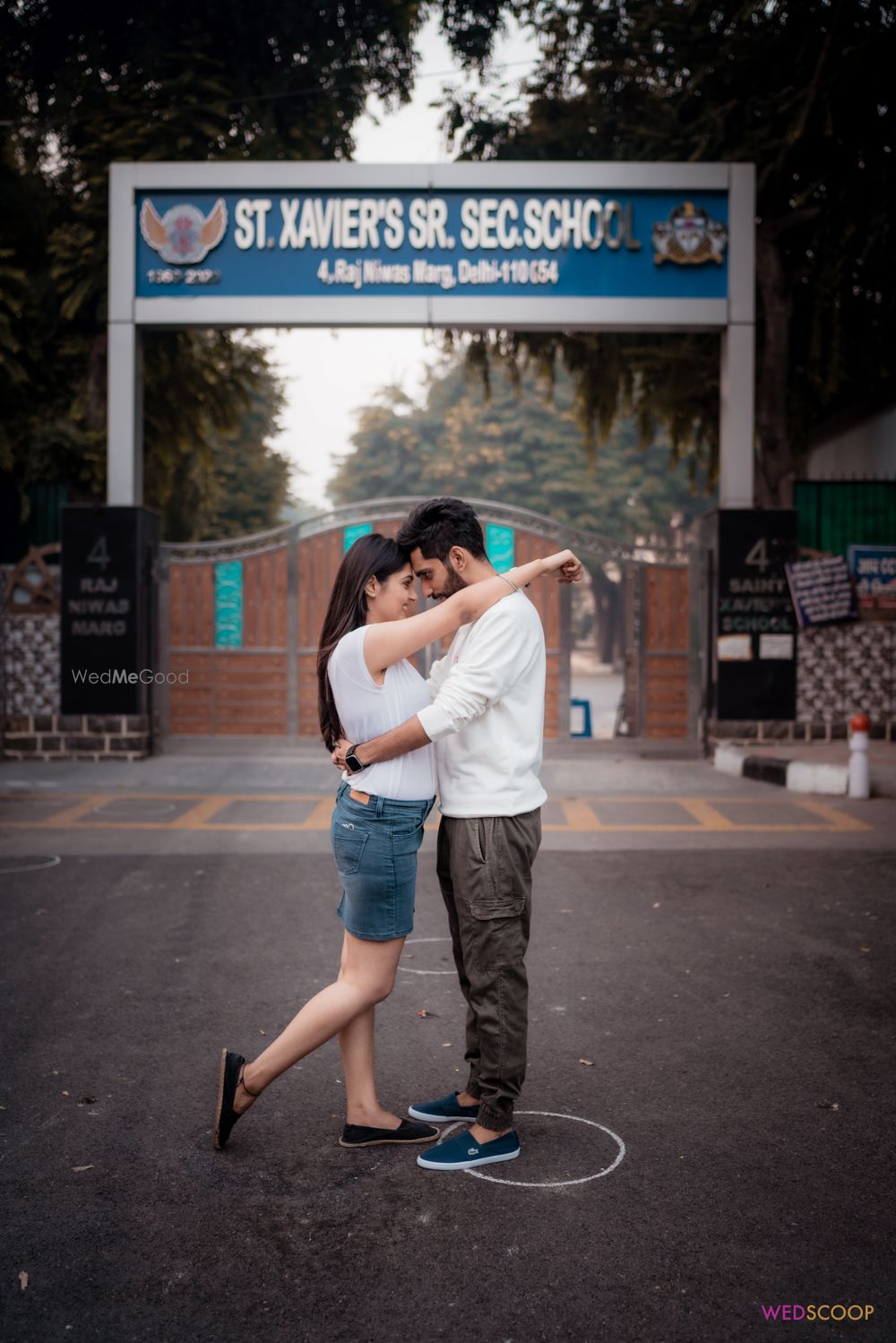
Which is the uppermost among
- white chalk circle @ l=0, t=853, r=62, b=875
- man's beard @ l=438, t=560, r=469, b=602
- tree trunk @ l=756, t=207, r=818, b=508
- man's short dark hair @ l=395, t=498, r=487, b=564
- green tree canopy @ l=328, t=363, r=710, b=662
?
green tree canopy @ l=328, t=363, r=710, b=662

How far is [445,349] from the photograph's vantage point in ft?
59.3

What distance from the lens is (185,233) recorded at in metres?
13.9

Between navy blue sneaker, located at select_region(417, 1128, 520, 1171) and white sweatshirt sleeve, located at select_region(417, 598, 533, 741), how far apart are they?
1.22 metres

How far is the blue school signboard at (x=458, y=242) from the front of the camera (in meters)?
13.8

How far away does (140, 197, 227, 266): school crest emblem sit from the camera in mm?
13922

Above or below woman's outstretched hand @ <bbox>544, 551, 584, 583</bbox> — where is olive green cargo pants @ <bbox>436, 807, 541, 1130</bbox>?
below

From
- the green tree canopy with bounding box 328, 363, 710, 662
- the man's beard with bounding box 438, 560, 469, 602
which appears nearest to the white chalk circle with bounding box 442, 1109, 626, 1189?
the man's beard with bounding box 438, 560, 469, 602

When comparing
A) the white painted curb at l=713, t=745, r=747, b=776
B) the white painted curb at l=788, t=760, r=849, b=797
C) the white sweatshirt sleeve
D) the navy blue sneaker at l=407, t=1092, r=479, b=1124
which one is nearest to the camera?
the white sweatshirt sleeve

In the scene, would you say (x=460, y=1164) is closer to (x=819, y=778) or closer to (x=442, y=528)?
(x=442, y=528)

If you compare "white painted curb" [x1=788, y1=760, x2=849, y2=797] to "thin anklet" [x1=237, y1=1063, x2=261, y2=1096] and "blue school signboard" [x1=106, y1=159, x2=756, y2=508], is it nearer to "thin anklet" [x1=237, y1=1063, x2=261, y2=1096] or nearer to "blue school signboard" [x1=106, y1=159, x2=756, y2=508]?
"blue school signboard" [x1=106, y1=159, x2=756, y2=508]

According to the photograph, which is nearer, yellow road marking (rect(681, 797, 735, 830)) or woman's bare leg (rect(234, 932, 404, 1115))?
woman's bare leg (rect(234, 932, 404, 1115))

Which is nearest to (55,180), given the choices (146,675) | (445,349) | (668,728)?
(445,349)

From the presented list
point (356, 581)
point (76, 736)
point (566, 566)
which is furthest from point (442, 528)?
point (76, 736)

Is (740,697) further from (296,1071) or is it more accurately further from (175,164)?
(296,1071)
